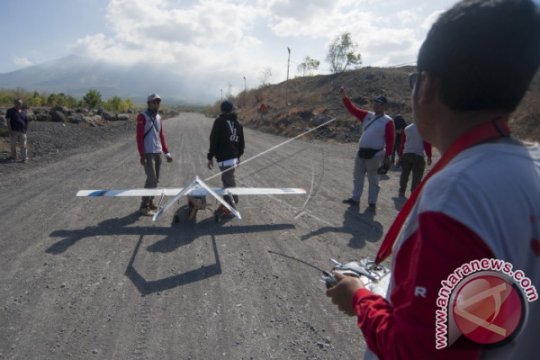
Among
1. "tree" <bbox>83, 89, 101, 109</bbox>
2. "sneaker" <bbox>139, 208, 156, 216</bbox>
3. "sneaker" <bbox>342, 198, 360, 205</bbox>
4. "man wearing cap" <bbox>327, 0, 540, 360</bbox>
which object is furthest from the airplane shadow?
"tree" <bbox>83, 89, 101, 109</bbox>

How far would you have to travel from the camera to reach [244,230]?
20.8 feet

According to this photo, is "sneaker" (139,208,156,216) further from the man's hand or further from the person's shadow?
the man's hand

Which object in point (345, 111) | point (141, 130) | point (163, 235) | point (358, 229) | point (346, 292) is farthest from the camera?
point (345, 111)

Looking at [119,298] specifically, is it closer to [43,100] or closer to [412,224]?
[412,224]

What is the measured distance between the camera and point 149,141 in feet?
23.4

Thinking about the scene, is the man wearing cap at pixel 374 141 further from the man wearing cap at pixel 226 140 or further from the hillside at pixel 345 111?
the hillside at pixel 345 111

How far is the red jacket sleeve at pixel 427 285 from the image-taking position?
0.82m

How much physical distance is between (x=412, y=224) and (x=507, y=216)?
0.77ft

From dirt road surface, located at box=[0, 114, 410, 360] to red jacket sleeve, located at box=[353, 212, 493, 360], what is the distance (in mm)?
2140

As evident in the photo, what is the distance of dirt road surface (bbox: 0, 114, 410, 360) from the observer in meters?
3.31

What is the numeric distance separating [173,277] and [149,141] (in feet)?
11.8

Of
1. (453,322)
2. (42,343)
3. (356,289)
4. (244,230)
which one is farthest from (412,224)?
(244,230)

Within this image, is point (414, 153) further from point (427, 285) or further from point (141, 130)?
point (427, 285)

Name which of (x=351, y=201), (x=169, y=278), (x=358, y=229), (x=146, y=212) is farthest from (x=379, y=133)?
(x=146, y=212)
